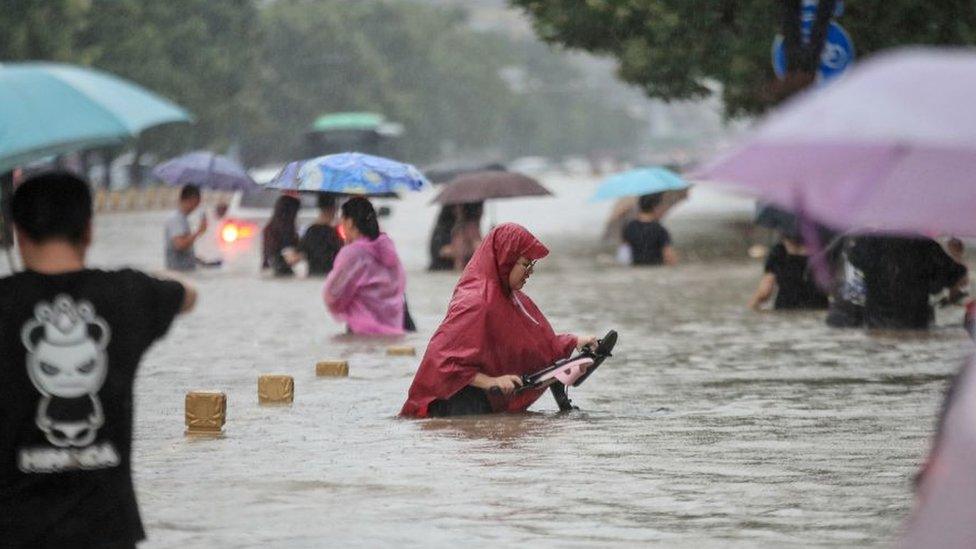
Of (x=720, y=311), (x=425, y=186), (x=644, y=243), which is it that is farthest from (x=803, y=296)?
(x=644, y=243)

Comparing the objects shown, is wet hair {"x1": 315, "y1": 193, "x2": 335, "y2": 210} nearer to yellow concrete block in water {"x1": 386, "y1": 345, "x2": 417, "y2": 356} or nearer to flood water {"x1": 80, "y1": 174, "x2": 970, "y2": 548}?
flood water {"x1": 80, "y1": 174, "x2": 970, "y2": 548}

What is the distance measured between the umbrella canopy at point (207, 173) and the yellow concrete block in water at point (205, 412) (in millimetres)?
13670

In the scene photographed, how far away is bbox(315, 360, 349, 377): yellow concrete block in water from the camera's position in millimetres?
15219

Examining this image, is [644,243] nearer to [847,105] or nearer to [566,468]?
[566,468]

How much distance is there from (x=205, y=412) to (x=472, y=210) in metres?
16.0

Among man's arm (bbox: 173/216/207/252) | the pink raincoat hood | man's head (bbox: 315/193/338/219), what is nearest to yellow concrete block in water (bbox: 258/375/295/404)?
the pink raincoat hood

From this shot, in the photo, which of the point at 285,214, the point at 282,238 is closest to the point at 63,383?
the point at 285,214

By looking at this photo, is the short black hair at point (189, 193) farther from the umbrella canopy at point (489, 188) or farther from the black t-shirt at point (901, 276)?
the black t-shirt at point (901, 276)

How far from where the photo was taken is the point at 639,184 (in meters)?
28.9

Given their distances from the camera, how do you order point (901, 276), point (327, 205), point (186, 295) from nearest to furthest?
point (186, 295) < point (901, 276) < point (327, 205)

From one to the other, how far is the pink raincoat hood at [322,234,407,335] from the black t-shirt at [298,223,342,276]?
5.41 meters

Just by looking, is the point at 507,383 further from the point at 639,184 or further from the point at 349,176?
the point at 639,184

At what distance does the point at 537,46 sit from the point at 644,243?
6215 inches

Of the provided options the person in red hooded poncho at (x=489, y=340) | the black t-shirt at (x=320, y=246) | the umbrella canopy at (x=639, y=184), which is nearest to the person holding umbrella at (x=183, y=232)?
the black t-shirt at (x=320, y=246)
